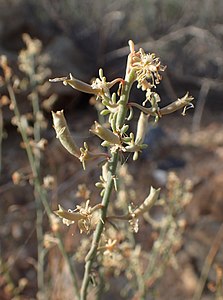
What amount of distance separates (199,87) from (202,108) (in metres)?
0.24

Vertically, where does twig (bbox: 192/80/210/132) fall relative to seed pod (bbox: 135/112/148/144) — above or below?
below

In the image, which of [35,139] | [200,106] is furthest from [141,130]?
[200,106]

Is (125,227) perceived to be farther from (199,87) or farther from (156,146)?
(199,87)

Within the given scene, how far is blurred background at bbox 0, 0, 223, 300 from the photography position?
2742mm

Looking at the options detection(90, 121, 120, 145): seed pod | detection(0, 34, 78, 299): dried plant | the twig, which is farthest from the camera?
the twig

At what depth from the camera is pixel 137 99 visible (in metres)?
4.05

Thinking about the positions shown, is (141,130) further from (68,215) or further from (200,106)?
(200,106)

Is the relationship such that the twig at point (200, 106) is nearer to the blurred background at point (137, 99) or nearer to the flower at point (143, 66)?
the blurred background at point (137, 99)

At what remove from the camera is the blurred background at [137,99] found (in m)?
2.74

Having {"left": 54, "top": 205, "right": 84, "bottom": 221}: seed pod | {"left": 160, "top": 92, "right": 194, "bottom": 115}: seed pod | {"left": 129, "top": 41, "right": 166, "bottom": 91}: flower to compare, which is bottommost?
{"left": 54, "top": 205, "right": 84, "bottom": 221}: seed pod

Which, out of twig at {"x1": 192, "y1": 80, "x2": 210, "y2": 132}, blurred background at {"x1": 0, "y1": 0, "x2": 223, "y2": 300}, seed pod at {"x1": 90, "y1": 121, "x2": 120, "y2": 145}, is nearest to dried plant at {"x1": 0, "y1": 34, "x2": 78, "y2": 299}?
blurred background at {"x1": 0, "y1": 0, "x2": 223, "y2": 300}

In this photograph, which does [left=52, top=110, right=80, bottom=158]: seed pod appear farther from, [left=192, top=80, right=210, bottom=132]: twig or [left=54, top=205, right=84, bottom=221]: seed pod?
[left=192, top=80, right=210, bottom=132]: twig

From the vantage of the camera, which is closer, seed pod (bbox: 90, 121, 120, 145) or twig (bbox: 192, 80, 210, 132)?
seed pod (bbox: 90, 121, 120, 145)

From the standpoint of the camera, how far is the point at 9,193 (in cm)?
313
